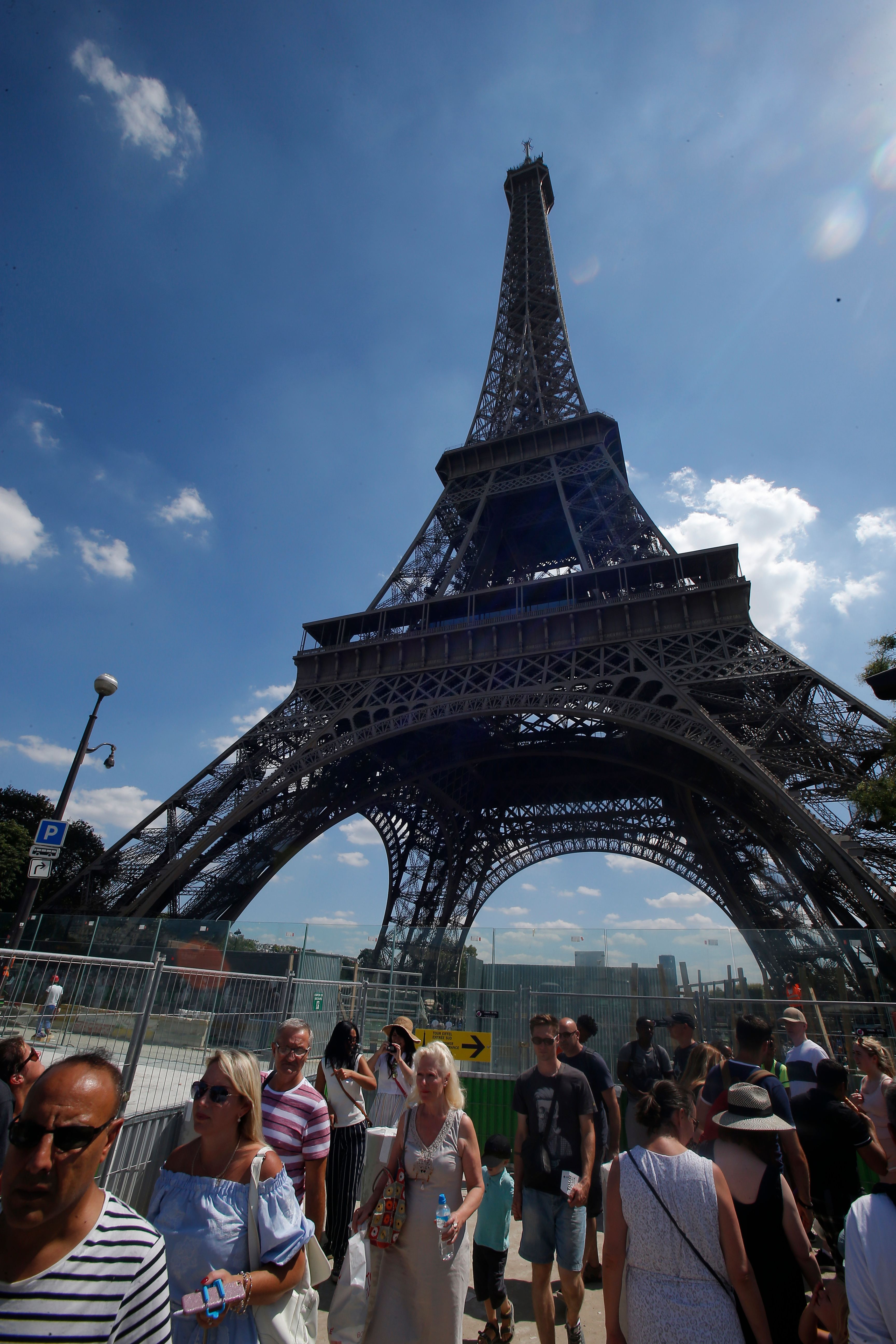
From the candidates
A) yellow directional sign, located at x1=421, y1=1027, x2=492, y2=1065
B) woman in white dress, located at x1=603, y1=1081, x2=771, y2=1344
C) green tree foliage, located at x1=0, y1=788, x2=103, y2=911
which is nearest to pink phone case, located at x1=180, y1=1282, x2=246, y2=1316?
woman in white dress, located at x1=603, y1=1081, x2=771, y2=1344

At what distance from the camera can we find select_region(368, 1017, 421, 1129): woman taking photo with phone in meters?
4.96

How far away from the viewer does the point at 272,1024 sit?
715cm

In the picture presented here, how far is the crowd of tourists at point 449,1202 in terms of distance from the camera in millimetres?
1511

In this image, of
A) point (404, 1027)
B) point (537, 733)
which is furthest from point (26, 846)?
point (404, 1027)

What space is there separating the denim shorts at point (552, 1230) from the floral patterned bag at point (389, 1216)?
3.99 ft

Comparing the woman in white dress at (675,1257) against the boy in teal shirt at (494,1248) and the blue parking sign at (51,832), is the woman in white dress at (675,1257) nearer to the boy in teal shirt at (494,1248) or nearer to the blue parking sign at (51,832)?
the boy in teal shirt at (494,1248)

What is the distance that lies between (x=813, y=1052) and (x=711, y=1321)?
139 inches

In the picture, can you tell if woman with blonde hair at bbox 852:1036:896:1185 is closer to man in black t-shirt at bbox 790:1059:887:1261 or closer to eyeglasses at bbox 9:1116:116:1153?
man in black t-shirt at bbox 790:1059:887:1261

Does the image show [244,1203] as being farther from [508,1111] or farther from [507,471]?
[507,471]

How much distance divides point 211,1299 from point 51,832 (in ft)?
29.0

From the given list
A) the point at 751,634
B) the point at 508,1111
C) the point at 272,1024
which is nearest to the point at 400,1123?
the point at 272,1024

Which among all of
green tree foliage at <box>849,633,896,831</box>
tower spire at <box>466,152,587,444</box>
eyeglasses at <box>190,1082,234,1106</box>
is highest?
tower spire at <box>466,152,587,444</box>

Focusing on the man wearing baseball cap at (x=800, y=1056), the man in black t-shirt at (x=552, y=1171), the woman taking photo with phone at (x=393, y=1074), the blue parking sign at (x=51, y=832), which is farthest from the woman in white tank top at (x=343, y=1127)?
the blue parking sign at (x=51, y=832)

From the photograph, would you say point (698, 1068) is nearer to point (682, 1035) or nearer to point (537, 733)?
point (682, 1035)
